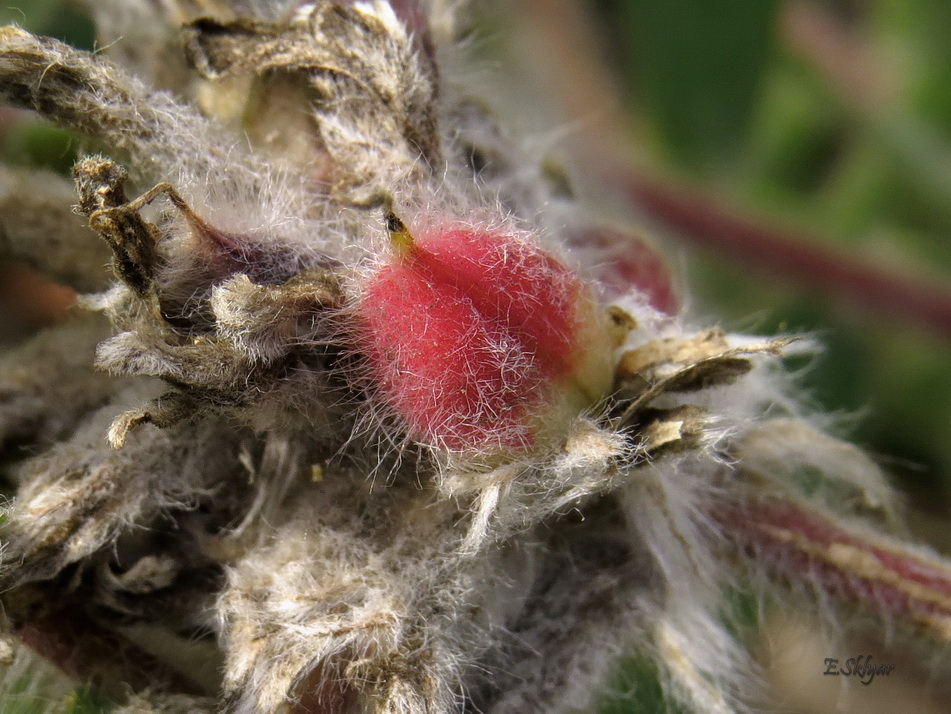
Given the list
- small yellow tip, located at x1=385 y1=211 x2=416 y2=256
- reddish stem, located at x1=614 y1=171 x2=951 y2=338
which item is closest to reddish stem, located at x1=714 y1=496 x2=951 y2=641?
small yellow tip, located at x1=385 y1=211 x2=416 y2=256

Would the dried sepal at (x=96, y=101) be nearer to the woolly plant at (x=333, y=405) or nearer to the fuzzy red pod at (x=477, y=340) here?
the woolly plant at (x=333, y=405)

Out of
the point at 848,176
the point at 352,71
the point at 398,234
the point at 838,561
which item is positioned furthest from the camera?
the point at 848,176

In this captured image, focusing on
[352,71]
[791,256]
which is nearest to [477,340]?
[352,71]

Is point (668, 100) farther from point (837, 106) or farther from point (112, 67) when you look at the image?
point (112, 67)

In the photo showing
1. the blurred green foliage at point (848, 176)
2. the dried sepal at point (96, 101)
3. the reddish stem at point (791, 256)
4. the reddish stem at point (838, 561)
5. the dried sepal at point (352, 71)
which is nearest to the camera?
the dried sepal at point (96, 101)

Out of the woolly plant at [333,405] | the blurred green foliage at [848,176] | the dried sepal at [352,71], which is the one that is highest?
the dried sepal at [352,71]

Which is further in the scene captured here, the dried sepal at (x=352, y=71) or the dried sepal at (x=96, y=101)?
the dried sepal at (x=352, y=71)

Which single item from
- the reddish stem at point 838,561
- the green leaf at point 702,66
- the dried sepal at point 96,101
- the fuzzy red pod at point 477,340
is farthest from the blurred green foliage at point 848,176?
the dried sepal at point 96,101

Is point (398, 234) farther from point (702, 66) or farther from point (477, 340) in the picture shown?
point (702, 66)
